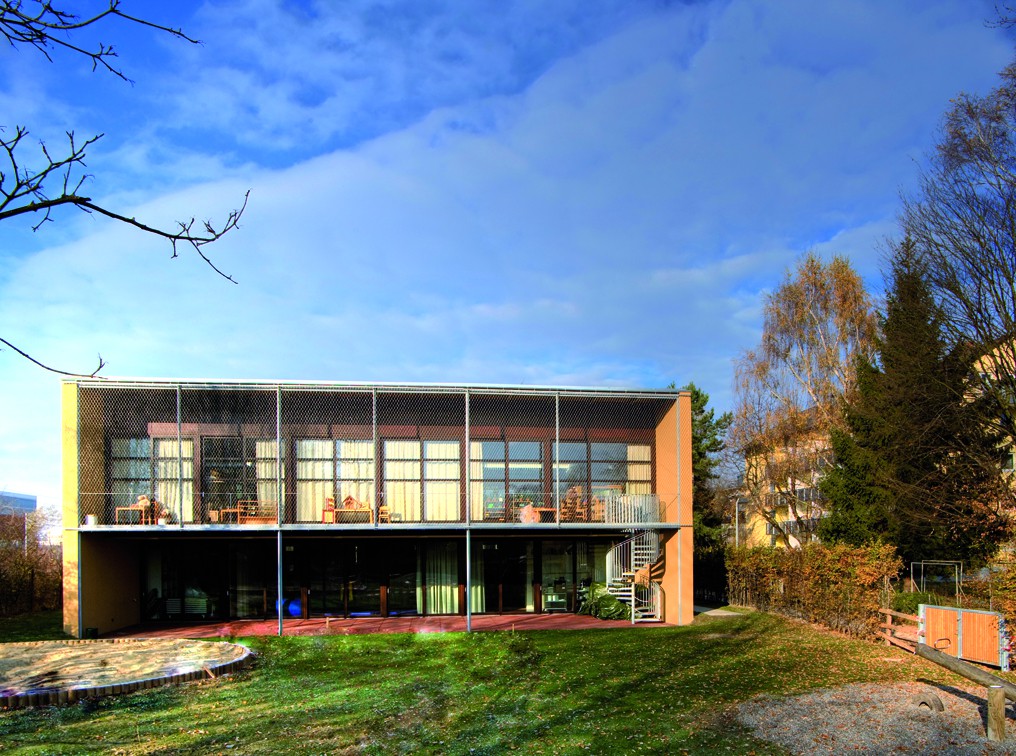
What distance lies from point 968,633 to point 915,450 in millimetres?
10746

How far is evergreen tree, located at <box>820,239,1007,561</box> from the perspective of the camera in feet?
68.3

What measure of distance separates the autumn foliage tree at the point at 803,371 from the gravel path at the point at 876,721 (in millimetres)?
19129

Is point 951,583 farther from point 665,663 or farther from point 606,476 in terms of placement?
point 665,663

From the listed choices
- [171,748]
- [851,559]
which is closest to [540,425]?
[851,559]

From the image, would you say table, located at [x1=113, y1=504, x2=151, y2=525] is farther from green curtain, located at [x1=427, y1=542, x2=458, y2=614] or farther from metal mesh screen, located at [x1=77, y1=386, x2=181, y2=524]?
green curtain, located at [x1=427, y1=542, x2=458, y2=614]

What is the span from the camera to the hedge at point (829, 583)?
15.4 meters

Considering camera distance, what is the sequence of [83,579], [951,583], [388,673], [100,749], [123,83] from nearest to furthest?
[123,83], [100,749], [388,673], [83,579], [951,583]

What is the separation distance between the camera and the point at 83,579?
17.4 m

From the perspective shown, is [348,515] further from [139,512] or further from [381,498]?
[139,512]

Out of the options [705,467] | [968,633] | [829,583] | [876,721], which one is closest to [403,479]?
[829,583]

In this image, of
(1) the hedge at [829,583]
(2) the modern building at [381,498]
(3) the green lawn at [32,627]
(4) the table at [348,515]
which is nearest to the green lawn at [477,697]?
(1) the hedge at [829,583]

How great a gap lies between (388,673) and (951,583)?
1825 centimetres

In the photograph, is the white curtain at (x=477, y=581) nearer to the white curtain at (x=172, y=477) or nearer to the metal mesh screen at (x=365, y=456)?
the metal mesh screen at (x=365, y=456)

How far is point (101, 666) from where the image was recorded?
42.9ft
